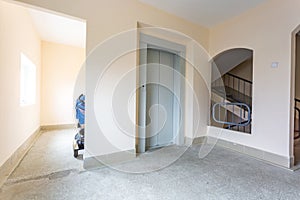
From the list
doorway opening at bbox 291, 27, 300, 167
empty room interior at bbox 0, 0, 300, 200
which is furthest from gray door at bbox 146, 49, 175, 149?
doorway opening at bbox 291, 27, 300, 167

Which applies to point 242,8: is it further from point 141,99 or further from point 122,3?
point 141,99

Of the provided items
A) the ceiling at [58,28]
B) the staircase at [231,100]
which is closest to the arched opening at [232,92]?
the staircase at [231,100]

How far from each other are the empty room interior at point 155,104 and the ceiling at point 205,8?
3 cm

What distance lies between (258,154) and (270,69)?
144cm

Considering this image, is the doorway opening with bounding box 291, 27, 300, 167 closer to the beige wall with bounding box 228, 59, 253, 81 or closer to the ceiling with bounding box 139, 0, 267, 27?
the ceiling with bounding box 139, 0, 267, 27

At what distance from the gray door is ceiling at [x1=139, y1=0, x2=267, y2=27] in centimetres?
80

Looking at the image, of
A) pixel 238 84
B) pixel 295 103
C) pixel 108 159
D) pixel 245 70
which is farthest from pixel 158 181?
pixel 245 70

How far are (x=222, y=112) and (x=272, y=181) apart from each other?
9.20ft

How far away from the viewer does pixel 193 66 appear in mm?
3635

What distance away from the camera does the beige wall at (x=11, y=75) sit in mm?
2129

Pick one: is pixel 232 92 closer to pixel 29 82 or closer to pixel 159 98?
pixel 159 98

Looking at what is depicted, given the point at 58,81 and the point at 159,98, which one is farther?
the point at 58,81

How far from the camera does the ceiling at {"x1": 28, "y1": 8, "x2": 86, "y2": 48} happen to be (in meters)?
3.32

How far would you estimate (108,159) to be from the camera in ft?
8.40
